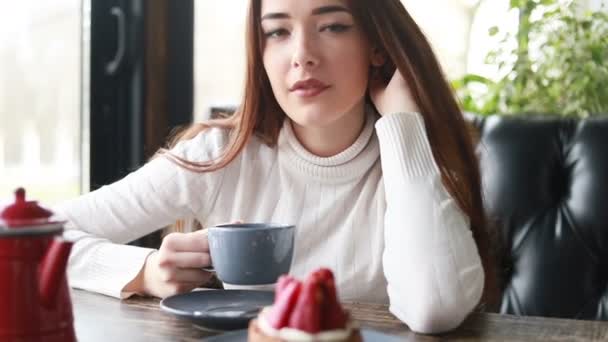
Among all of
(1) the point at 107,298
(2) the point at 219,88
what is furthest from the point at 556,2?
(1) the point at 107,298

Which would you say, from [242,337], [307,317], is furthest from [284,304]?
[242,337]

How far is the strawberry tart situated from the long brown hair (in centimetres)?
78

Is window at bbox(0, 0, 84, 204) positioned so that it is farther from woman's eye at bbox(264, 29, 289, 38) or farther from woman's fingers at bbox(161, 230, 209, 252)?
woman's fingers at bbox(161, 230, 209, 252)

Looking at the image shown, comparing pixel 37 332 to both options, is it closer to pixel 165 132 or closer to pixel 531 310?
pixel 531 310

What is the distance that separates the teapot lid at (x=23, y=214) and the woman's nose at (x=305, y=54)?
0.73 meters

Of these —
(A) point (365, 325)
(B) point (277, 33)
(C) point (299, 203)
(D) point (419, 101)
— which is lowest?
(A) point (365, 325)

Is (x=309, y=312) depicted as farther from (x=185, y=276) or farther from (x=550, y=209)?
(x=550, y=209)

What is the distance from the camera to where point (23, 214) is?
30.0 inches

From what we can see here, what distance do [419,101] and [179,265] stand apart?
1.81 feet

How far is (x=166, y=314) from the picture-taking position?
1.11m

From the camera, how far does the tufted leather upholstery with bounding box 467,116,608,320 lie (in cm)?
152

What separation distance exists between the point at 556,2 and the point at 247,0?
59.2 inches

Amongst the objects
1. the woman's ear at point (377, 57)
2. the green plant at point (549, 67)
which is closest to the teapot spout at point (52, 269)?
the woman's ear at point (377, 57)

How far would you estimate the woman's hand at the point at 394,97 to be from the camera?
1460mm
